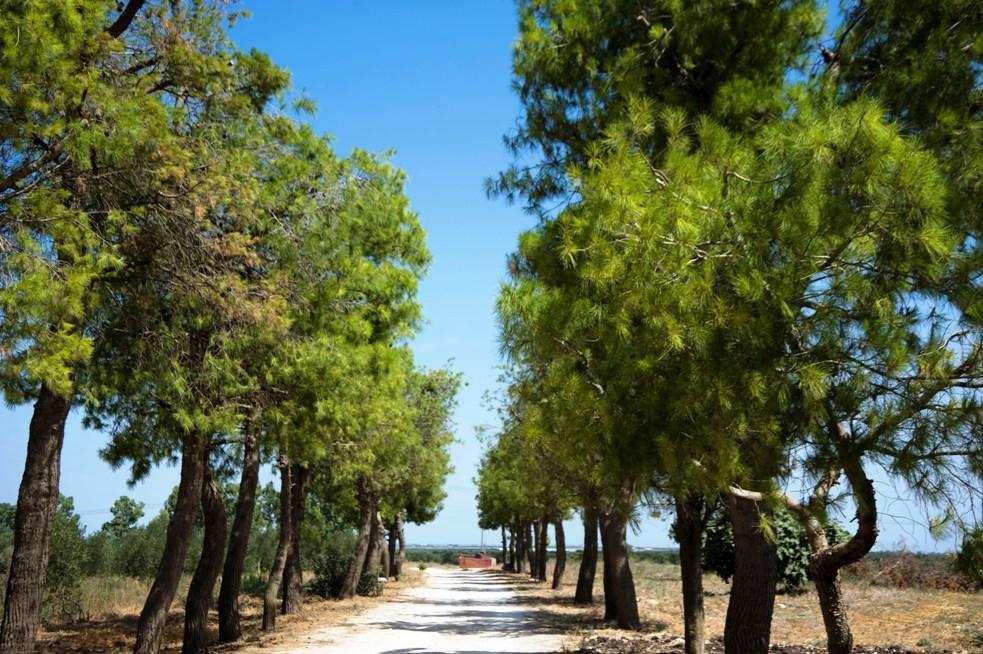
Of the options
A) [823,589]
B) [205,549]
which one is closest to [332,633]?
[205,549]

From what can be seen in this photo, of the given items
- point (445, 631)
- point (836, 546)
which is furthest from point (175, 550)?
point (836, 546)

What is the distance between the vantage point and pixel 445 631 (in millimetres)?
18141

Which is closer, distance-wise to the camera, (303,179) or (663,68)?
(663,68)

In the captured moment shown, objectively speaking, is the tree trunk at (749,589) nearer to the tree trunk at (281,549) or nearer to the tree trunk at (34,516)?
the tree trunk at (34,516)

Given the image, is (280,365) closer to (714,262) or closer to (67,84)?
(67,84)

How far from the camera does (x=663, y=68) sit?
343 inches

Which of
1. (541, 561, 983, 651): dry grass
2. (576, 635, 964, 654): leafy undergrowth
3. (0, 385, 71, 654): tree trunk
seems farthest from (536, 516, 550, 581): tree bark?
(0, 385, 71, 654): tree trunk

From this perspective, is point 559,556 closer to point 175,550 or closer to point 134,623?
point 134,623

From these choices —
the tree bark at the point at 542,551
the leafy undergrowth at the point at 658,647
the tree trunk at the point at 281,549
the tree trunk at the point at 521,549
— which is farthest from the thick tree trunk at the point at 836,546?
the tree trunk at the point at 521,549

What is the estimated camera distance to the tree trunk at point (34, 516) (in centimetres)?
864

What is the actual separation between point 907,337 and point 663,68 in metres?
4.81

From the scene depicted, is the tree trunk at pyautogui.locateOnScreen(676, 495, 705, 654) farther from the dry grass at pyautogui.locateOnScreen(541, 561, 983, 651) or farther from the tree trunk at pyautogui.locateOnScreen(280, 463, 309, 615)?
the tree trunk at pyautogui.locateOnScreen(280, 463, 309, 615)

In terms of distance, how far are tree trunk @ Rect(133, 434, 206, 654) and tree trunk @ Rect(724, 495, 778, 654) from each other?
7243mm

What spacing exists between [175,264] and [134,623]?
16072 millimetres
